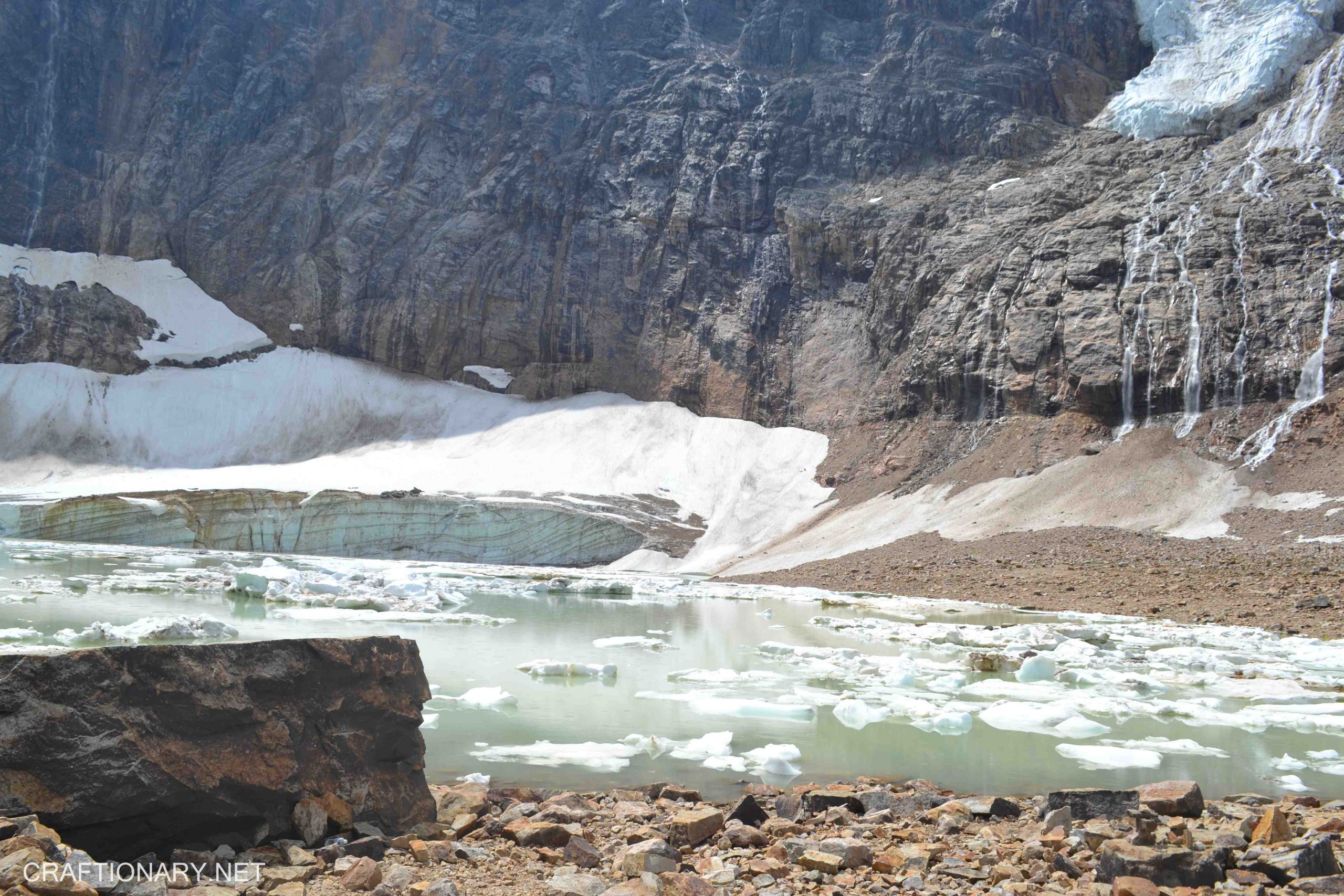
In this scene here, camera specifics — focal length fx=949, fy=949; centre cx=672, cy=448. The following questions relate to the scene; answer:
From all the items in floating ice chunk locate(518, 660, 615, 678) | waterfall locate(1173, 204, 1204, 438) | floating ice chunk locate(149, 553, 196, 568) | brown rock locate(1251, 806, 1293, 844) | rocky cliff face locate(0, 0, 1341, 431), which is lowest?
floating ice chunk locate(149, 553, 196, 568)

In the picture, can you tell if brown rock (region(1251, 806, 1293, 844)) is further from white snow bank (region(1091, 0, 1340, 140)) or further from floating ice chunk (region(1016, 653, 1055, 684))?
white snow bank (region(1091, 0, 1340, 140))

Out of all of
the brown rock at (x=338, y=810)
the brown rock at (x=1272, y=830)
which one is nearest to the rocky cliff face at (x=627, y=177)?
the brown rock at (x=1272, y=830)

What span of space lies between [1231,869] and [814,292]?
56590mm

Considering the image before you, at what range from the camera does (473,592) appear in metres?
24.5

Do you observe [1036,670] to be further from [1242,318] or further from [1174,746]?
[1242,318]

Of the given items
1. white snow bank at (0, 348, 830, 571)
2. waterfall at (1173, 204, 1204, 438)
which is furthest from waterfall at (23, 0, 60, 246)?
waterfall at (1173, 204, 1204, 438)

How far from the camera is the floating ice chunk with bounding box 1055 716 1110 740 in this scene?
A: 328 inches

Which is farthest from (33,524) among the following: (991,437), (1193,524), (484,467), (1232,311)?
(1232,311)

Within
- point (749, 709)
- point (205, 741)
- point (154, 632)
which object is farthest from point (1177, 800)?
point (154, 632)

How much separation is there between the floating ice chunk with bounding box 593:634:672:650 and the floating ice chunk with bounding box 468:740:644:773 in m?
6.79

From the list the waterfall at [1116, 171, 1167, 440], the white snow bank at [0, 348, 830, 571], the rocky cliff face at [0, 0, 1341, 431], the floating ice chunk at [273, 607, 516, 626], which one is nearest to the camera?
the floating ice chunk at [273, 607, 516, 626]

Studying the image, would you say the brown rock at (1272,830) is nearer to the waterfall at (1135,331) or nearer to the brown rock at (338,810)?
the brown rock at (338,810)

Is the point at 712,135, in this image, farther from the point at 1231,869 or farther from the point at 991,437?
the point at 1231,869

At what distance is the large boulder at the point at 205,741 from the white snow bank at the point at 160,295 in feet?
215
